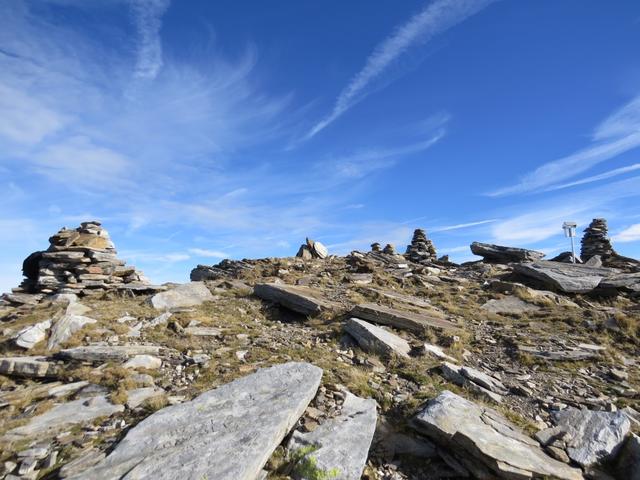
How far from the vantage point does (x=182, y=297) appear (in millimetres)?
15812

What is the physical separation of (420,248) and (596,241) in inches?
672

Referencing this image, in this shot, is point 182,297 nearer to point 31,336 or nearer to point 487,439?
point 31,336

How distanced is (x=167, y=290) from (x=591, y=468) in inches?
630

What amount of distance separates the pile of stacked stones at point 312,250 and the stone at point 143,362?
2179 centimetres

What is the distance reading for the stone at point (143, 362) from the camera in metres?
8.85

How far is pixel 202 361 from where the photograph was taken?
9.27 meters

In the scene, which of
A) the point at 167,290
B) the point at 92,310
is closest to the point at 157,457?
the point at 92,310

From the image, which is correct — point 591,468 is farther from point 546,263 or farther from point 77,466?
point 546,263

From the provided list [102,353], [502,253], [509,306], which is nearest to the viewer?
[102,353]

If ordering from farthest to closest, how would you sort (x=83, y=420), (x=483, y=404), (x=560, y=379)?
(x=560, y=379) < (x=483, y=404) < (x=83, y=420)

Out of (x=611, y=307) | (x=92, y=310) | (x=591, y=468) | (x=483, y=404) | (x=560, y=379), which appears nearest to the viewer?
(x=591, y=468)

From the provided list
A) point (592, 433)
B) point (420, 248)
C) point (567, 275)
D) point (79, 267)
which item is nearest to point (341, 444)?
point (592, 433)

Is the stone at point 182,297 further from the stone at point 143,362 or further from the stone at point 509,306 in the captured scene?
Result: the stone at point 509,306

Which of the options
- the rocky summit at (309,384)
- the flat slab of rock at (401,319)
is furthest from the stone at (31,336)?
the flat slab of rock at (401,319)
